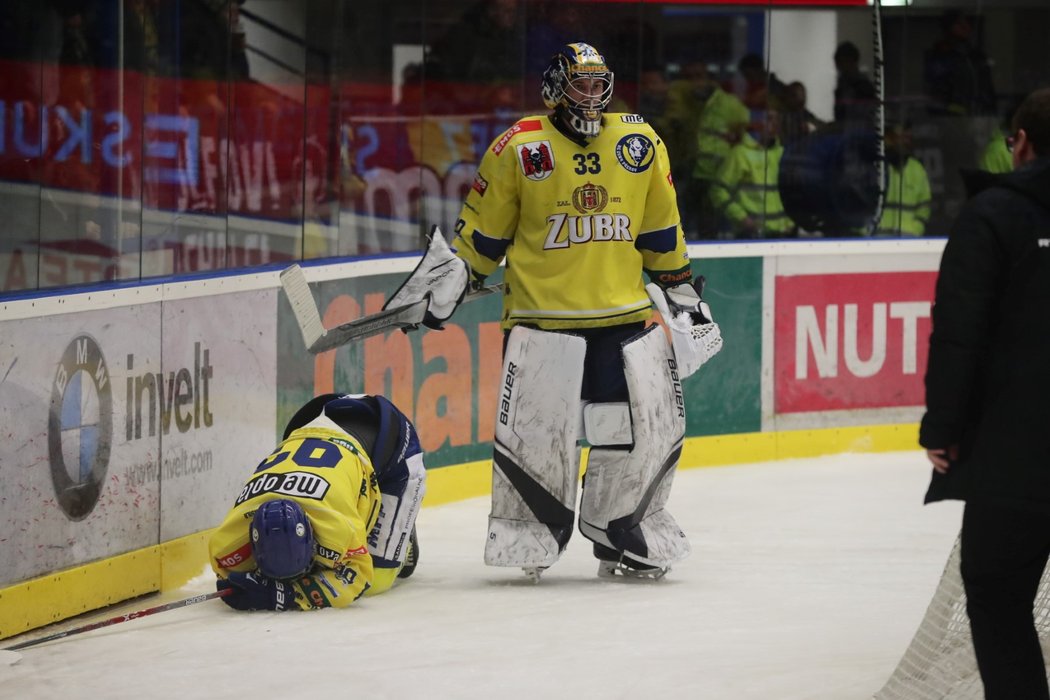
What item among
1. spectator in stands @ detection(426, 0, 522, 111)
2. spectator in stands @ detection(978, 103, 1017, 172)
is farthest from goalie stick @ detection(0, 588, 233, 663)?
spectator in stands @ detection(978, 103, 1017, 172)

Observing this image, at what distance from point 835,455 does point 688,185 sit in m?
1.39

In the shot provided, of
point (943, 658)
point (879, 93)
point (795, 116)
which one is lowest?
point (943, 658)

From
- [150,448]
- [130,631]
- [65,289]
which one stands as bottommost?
[130,631]

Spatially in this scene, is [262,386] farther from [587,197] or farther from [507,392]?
[587,197]

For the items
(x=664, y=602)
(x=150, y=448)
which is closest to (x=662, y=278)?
(x=664, y=602)

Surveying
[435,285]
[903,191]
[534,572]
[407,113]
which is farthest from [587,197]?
[903,191]

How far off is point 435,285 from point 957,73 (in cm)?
451

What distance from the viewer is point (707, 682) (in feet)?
13.0

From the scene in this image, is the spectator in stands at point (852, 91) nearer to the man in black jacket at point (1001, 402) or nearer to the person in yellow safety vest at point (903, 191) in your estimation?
the person in yellow safety vest at point (903, 191)

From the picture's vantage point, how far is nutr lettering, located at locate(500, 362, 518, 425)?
514 cm

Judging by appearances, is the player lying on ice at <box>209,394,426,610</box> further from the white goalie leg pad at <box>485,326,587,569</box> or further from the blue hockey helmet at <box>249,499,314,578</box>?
the white goalie leg pad at <box>485,326,587,569</box>

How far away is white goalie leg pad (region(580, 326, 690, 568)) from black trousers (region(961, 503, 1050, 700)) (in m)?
2.04

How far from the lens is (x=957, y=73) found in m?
8.66

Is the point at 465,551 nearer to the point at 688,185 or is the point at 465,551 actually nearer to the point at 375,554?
the point at 375,554
